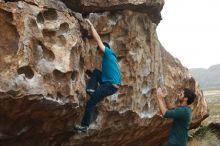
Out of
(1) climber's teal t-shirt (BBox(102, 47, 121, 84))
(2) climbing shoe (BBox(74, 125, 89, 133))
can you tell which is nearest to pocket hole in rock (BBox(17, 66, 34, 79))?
(1) climber's teal t-shirt (BBox(102, 47, 121, 84))

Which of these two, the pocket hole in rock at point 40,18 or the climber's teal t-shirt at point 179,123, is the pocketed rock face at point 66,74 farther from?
the climber's teal t-shirt at point 179,123

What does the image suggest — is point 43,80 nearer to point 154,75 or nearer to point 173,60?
point 154,75

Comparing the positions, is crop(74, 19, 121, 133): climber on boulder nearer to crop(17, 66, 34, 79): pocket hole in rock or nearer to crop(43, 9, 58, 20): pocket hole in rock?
crop(43, 9, 58, 20): pocket hole in rock

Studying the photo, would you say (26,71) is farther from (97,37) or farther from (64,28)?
(97,37)

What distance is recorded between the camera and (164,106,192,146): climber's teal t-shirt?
31.3 ft

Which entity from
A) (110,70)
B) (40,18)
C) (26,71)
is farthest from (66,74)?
(40,18)

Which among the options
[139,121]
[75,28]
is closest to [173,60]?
[139,121]

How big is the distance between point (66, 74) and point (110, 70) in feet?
4.12

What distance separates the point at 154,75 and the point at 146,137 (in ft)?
7.96

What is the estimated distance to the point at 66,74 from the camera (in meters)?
10.6

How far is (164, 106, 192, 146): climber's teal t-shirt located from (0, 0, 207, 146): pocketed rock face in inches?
98.8

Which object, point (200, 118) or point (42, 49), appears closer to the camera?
point (42, 49)

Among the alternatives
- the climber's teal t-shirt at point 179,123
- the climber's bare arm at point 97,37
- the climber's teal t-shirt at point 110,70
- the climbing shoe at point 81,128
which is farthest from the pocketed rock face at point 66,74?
the climber's teal t-shirt at point 179,123

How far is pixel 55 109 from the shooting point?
1052cm
